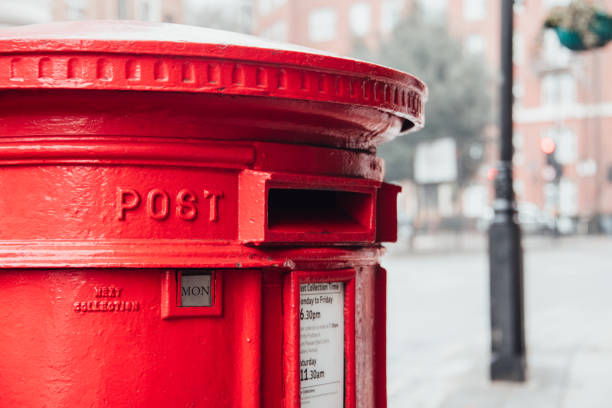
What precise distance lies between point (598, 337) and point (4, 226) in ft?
23.2

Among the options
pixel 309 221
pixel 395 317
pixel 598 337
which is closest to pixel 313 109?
pixel 309 221

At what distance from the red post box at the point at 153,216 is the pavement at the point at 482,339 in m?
3.54

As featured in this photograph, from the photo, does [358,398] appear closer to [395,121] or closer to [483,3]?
[395,121]

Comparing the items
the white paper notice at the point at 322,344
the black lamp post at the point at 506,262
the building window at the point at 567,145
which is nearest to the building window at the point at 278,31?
the building window at the point at 567,145

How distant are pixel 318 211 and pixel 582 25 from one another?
4.88 m

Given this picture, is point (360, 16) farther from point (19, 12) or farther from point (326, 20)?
point (19, 12)

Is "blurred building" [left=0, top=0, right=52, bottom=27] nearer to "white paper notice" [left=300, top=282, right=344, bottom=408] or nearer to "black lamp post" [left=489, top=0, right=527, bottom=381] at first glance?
"black lamp post" [left=489, top=0, right=527, bottom=381]

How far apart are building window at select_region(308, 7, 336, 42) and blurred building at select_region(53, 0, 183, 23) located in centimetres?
3317

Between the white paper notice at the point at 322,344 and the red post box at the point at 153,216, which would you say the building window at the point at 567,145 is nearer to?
the white paper notice at the point at 322,344

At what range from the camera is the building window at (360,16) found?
4272 cm

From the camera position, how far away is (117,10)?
28.5 feet

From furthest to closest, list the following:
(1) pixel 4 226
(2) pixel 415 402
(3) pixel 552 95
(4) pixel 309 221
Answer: (3) pixel 552 95 → (2) pixel 415 402 → (4) pixel 309 221 → (1) pixel 4 226

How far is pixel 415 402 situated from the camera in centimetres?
470

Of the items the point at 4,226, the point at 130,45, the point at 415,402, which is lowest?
the point at 415,402
